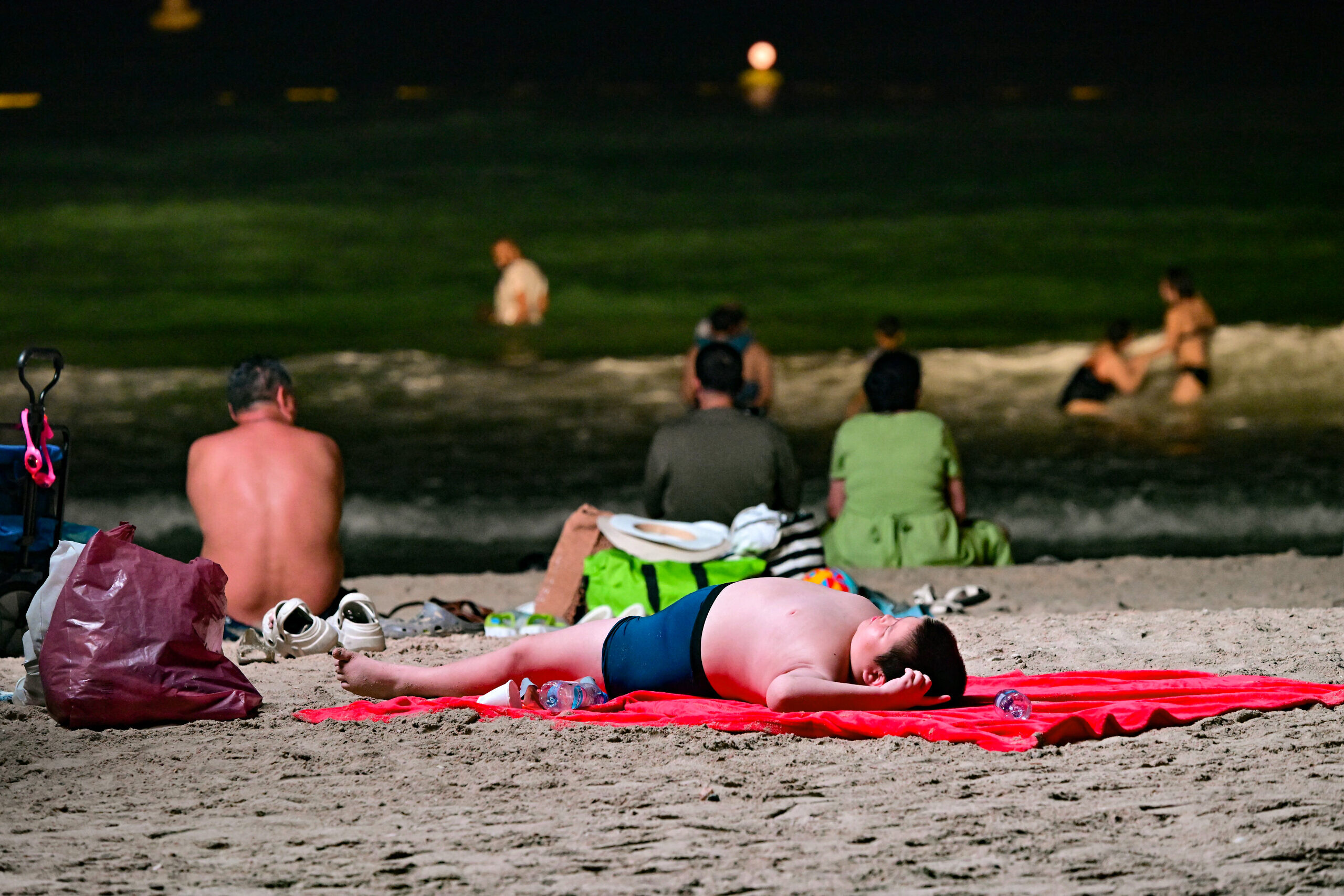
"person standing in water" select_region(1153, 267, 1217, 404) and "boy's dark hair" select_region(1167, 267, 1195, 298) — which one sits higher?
"boy's dark hair" select_region(1167, 267, 1195, 298)

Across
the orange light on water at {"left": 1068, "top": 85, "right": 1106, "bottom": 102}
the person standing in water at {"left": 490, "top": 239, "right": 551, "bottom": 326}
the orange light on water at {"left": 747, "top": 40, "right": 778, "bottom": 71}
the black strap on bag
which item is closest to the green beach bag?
the black strap on bag

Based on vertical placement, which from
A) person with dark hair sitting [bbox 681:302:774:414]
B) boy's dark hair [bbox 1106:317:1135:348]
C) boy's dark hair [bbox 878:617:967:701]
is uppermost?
boy's dark hair [bbox 1106:317:1135:348]

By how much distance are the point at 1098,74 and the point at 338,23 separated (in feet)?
44.6

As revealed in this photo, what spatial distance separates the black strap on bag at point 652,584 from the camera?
13.1 feet

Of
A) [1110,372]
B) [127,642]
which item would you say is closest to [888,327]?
[1110,372]

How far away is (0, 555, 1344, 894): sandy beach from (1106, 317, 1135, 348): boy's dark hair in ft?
27.4

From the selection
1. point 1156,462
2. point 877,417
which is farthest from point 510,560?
point 1156,462

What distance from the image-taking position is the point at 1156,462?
11844 mm

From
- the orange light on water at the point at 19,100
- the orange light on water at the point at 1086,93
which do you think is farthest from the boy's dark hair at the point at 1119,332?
the orange light on water at the point at 19,100

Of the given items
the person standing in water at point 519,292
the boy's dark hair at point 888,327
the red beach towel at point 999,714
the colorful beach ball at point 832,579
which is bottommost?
the red beach towel at point 999,714

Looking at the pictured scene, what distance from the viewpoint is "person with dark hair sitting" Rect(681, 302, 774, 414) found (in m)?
6.71

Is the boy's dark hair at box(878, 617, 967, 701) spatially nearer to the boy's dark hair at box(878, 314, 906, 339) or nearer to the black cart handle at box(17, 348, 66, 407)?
the black cart handle at box(17, 348, 66, 407)

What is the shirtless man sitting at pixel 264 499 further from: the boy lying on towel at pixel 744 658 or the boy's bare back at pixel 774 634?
the boy's bare back at pixel 774 634

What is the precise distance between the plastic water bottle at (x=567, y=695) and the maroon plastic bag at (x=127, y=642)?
0.66 m
